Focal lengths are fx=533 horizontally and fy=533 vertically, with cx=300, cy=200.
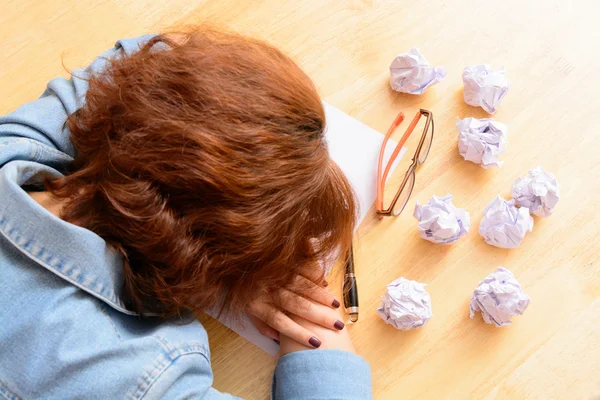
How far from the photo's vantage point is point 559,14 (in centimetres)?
64

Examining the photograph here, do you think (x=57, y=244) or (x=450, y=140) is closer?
(x=57, y=244)

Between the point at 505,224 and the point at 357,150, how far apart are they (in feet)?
0.58

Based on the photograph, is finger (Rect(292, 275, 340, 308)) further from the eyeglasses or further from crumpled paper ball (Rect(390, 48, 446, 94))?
crumpled paper ball (Rect(390, 48, 446, 94))

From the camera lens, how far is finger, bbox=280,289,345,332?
0.54 m

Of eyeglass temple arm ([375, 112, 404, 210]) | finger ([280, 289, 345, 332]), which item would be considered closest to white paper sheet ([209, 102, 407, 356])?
eyeglass temple arm ([375, 112, 404, 210])

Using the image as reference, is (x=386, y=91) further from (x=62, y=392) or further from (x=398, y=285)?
(x=62, y=392)

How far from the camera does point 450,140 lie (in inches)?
23.9

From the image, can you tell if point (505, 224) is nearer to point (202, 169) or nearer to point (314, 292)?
point (314, 292)

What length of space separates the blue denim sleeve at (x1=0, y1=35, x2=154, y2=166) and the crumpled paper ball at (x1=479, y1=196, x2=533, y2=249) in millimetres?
410

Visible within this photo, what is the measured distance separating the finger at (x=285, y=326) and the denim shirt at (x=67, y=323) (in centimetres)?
8

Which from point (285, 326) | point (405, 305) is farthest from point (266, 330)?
point (405, 305)

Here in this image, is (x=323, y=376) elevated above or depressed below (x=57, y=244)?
below

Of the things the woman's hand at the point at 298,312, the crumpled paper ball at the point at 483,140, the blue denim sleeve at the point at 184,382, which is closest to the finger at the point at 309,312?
the woman's hand at the point at 298,312

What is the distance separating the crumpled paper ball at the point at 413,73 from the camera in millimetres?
599
